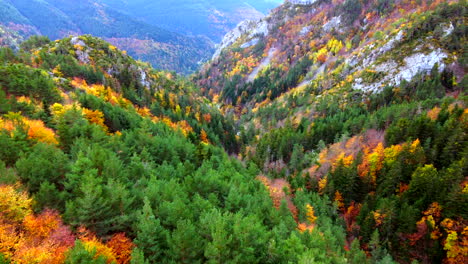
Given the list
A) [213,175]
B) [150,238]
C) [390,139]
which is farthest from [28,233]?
[390,139]

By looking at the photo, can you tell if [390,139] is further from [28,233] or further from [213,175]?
[28,233]

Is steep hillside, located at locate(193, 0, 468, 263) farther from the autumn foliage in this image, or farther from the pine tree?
the autumn foliage

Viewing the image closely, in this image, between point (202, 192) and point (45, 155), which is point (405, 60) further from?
point (45, 155)

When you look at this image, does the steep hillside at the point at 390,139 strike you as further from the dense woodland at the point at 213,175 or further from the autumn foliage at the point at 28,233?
the autumn foliage at the point at 28,233

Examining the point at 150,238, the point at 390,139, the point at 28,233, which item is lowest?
the point at 28,233

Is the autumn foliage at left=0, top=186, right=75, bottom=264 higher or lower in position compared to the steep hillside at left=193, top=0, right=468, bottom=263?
lower

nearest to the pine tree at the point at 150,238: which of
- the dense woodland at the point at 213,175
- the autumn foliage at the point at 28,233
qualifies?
the dense woodland at the point at 213,175

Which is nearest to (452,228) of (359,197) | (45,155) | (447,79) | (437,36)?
(359,197)

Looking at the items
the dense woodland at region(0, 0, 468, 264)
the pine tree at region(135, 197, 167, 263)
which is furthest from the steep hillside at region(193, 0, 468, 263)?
the pine tree at region(135, 197, 167, 263)
